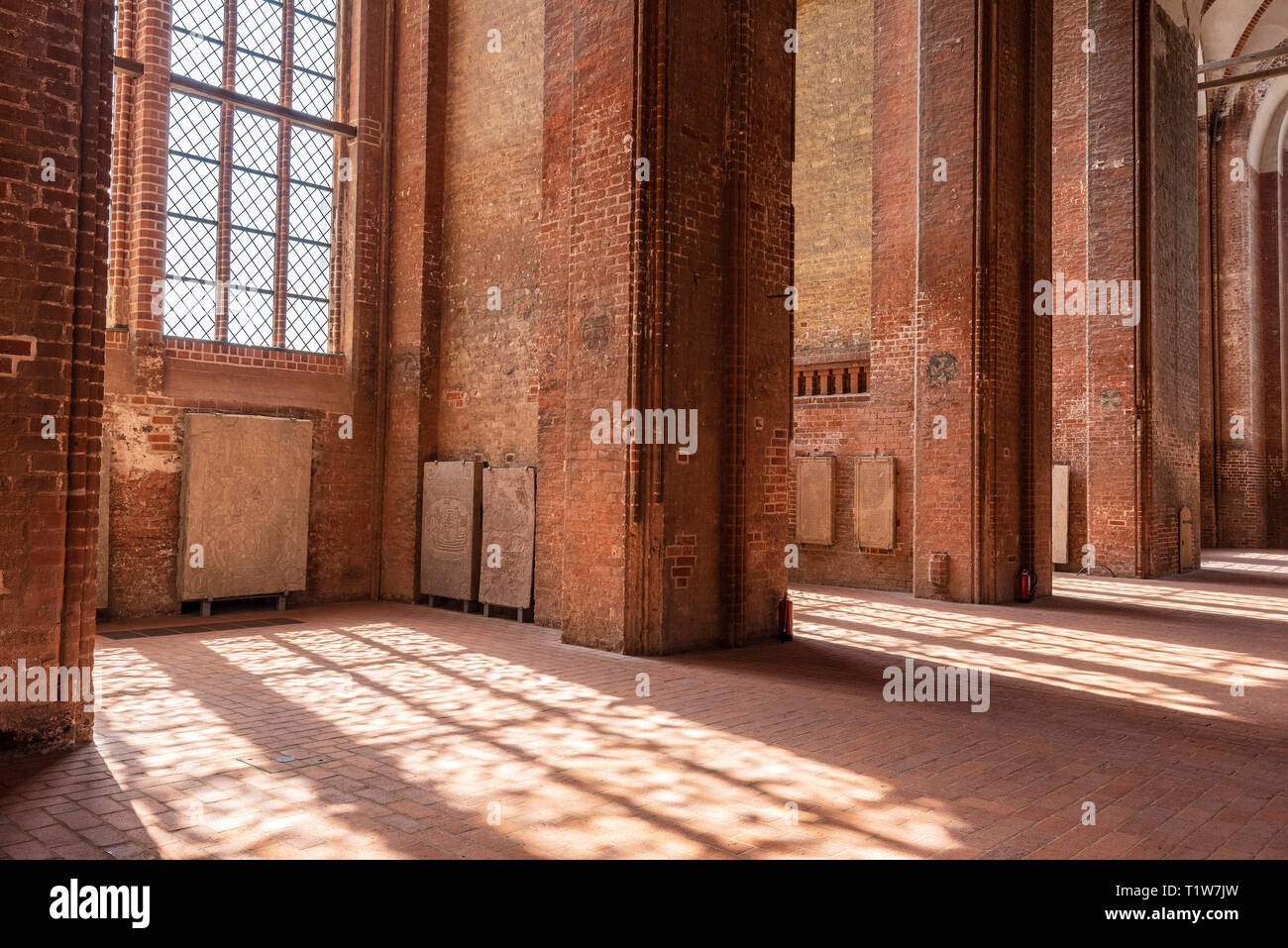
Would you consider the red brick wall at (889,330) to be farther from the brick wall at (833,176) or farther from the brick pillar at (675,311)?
the brick pillar at (675,311)

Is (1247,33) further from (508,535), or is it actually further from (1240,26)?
(508,535)

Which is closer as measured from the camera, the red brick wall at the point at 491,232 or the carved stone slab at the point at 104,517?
the carved stone slab at the point at 104,517

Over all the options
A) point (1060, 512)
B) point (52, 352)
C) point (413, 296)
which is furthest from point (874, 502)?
point (52, 352)

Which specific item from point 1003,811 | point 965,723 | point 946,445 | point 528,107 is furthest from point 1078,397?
point 1003,811

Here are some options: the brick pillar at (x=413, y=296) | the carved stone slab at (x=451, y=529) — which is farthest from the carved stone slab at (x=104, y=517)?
the carved stone slab at (x=451, y=529)

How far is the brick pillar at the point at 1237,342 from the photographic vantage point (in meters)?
26.8

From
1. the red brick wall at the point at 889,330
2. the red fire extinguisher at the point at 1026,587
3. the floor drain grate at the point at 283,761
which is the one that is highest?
the red brick wall at the point at 889,330

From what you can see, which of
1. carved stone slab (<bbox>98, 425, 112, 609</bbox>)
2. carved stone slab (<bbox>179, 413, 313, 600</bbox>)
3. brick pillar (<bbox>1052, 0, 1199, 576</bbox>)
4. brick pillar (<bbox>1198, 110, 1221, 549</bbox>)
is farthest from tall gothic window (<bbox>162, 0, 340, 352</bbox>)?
brick pillar (<bbox>1198, 110, 1221, 549</bbox>)

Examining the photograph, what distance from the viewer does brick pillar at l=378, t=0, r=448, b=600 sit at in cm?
1232

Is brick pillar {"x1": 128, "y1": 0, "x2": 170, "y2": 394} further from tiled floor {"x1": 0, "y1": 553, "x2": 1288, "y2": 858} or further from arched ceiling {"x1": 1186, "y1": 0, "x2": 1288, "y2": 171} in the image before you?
arched ceiling {"x1": 1186, "y1": 0, "x2": 1288, "y2": 171}

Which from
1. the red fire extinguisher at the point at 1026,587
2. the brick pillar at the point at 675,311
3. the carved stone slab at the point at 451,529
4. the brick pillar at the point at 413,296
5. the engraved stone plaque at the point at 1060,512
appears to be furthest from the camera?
the engraved stone plaque at the point at 1060,512

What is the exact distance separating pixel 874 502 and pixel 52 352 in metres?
11.2

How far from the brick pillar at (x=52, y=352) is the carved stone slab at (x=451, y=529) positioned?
6.01 m

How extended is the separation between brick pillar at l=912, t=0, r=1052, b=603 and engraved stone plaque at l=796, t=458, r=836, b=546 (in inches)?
69.8
